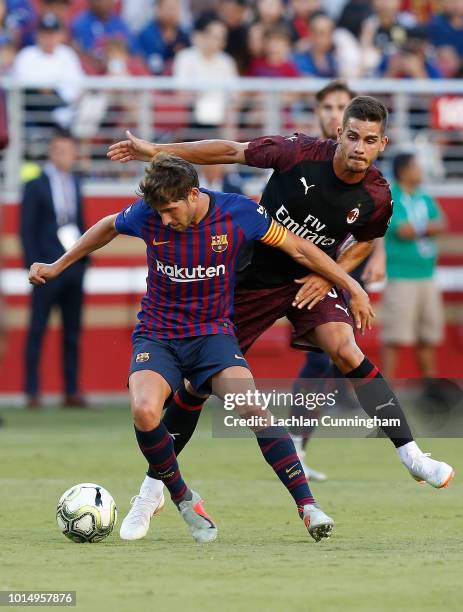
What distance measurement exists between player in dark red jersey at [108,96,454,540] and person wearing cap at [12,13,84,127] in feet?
24.4

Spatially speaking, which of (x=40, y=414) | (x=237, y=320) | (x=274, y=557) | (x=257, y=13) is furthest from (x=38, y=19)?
(x=274, y=557)

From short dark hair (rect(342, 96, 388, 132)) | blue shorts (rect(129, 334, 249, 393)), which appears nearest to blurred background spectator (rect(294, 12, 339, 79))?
short dark hair (rect(342, 96, 388, 132))

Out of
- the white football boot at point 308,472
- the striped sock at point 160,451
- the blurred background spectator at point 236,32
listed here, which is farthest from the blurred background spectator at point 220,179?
the striped sock at point 160,451

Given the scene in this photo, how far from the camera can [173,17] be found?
16547 millimetres

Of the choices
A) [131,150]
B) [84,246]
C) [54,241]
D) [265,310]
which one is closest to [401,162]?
[54,241]

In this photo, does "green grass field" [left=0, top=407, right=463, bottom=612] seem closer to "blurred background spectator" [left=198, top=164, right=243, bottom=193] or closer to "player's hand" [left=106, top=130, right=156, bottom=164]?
"player's hand" [left=106, top=130, right=156, bottom=164]

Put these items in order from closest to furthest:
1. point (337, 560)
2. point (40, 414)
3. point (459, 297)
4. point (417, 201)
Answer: point (337, 560) < point (40, 414) < point (417, 201) < point (459, 297)

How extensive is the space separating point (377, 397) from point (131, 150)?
1.98m

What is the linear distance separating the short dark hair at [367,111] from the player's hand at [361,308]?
935 mm

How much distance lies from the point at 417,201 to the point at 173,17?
3.58 m

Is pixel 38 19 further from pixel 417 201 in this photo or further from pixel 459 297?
pixel 459 297

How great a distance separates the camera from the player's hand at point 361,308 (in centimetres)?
796

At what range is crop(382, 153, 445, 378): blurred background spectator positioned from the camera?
1596 centimetres

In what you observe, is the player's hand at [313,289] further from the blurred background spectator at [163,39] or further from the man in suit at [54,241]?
the blurred background spectator at [163,39]
